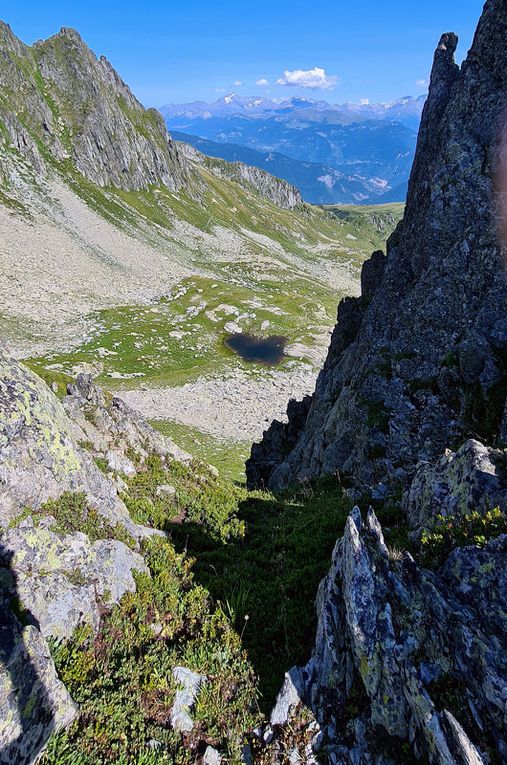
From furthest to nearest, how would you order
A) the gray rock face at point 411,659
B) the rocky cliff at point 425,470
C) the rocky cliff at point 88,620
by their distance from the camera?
the rocky cliff at point 88,620
the rocky cliff at point 425,470
the gray rock face at point 411,659

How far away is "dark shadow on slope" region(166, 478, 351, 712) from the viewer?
8508 millimetres

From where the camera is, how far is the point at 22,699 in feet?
20.6

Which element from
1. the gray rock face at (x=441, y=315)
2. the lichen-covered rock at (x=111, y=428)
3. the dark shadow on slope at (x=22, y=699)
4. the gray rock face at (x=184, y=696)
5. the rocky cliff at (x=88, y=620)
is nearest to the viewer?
the dark shadow on slope at (x=22, y=699)

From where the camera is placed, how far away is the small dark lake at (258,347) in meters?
65.6

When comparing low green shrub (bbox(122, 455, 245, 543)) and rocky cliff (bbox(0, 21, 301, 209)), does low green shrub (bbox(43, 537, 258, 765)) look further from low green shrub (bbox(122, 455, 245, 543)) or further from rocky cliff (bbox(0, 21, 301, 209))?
rocky cliff (bbox(0, 21, 301, 209))

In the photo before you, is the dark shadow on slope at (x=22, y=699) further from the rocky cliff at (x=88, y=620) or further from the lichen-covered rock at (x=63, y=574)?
the lichen-covered rock at (x=63, y=574)

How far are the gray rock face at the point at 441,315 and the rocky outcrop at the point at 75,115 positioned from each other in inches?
5023

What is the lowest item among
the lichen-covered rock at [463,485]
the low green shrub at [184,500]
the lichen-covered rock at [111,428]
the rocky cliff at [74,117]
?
the low green shrub at [184,500]

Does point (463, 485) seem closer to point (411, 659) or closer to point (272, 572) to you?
point (411, 659)

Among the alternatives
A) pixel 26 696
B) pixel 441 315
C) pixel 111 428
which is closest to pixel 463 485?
pixel 26 696

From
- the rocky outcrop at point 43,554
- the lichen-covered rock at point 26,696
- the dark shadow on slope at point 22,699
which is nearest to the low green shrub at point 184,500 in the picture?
the rocky outcrop at point 43,554

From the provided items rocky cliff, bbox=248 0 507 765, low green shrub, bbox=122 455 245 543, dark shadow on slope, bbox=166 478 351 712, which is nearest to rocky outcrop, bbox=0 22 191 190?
rocky cliff, bbox=248 0 507 765

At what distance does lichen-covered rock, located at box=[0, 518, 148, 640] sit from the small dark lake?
5491 centimetres

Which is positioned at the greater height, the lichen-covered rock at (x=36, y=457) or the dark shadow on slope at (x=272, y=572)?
the lichen-covered rock at (x=36, y=457)
